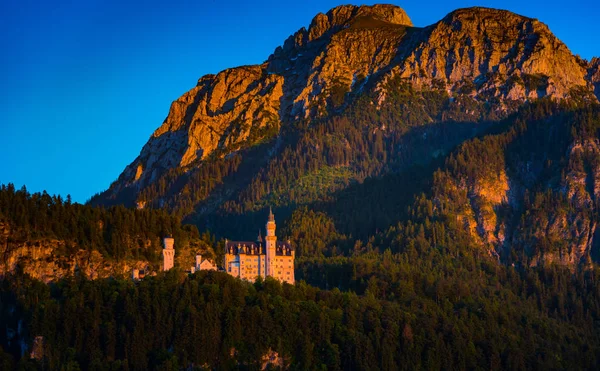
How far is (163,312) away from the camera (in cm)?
18162

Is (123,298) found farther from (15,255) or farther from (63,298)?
(15,255)

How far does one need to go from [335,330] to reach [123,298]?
3652 centimetres

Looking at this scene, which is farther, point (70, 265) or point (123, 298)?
point (70, 265)

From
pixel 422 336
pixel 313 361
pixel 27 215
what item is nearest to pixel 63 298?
pixel 27 215

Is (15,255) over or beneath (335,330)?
over

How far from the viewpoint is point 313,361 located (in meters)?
186

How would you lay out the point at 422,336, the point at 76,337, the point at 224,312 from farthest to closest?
1. the point at 422,336
2. the point at 224,312
3. the point at 76,337

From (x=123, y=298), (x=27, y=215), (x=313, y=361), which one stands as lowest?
(x=313, y=361)

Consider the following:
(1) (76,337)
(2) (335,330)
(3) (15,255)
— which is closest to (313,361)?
(2) (335,330)

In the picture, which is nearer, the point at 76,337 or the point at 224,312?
the point at 76,337

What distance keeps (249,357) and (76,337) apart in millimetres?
27188

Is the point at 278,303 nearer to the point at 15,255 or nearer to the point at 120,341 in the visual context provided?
the point at 120,341

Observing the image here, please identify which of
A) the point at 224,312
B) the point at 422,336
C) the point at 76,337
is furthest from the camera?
the point at 422,336

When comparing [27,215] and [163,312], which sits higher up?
[27,215]
